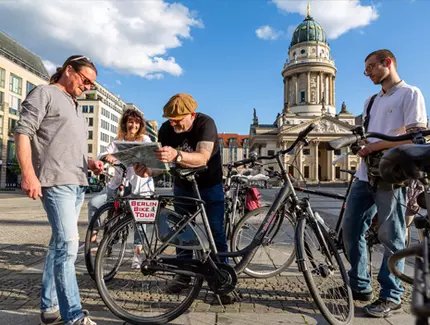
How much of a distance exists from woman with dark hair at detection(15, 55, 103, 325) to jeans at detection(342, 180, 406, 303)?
247cm

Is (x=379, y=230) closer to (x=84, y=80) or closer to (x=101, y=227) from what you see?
(x=101, y=227)

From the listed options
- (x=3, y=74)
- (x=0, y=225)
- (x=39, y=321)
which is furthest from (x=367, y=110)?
(x=3, y=74)

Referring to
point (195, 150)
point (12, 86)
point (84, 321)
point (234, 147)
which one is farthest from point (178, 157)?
point (234, 147)

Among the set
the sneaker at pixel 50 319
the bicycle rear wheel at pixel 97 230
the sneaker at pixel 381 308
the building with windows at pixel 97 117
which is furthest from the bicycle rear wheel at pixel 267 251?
the building with windows at pixel 97 117

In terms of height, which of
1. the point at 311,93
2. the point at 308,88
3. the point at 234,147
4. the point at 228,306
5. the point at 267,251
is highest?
the point at 308,88

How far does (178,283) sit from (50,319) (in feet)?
3.34

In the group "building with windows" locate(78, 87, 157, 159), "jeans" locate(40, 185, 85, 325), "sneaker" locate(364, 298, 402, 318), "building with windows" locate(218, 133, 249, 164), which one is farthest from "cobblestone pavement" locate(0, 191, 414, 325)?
"building with windows" locate(218, 133, 249, 164)

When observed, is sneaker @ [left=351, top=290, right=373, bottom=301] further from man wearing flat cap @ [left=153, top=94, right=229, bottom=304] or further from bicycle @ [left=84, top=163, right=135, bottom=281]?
bicycle @ [left=84, top=163, right=135, bottom=281]

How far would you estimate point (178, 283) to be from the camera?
334cm

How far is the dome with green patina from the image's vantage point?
99.5 m

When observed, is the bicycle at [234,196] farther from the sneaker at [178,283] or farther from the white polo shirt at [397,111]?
the sneaker at [178,283]

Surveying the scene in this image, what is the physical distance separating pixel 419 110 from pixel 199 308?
2608mm

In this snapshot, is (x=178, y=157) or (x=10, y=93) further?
(x=10, y=93)

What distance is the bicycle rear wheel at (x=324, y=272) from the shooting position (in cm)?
316
